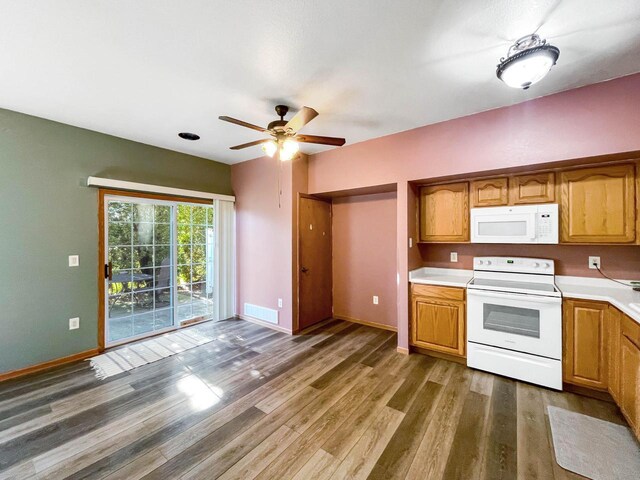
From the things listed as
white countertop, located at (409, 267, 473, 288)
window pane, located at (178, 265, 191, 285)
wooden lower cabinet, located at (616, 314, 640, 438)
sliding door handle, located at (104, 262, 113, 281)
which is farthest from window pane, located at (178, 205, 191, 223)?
wooden lower cabinet, located at (616, 314, 640, 438)

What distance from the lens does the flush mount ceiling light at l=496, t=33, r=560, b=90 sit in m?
1.55

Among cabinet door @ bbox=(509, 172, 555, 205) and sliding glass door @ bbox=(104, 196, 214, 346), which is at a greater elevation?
cabinet door @ bbox=(509, 172, 555, 205)

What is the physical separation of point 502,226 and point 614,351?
4.32 feet

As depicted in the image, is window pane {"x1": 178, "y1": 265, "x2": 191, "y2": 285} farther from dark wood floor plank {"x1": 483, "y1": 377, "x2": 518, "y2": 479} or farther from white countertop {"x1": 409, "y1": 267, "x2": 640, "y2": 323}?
dark wood floor plank {"x1": 483, "y1": 377, "x2": 518, "y2": 479}

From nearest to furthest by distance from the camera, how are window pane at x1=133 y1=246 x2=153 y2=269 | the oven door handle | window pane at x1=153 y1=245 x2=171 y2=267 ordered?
the oven door handle, window pane at x1=133 y1=246 x2=153 y2=269, window pane at x1=153 y1=245 x2=171 y2=267

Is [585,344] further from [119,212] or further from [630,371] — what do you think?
[119,212]

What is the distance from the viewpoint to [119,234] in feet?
11.3

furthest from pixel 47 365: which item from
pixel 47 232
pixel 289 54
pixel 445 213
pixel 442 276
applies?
pixel 445 213

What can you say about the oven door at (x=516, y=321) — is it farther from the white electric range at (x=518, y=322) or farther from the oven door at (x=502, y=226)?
the oven door at (x=502, y=226)

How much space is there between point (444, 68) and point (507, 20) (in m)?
0.46

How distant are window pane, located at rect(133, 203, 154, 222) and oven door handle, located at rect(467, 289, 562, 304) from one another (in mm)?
4202

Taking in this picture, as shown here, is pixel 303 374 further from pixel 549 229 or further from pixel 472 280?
pixel 549 229

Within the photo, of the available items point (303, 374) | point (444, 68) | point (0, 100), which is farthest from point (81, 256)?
point (444, 68)

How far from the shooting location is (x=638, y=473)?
1.55 meters
